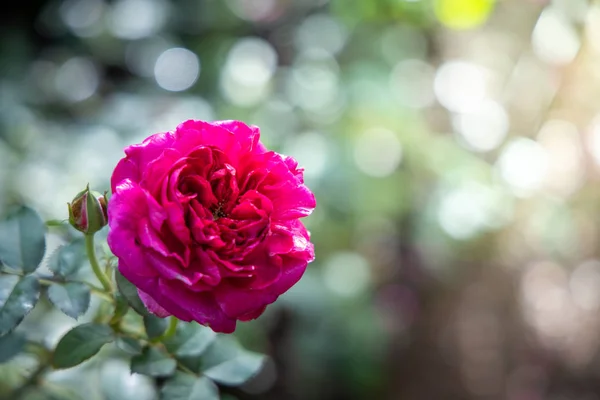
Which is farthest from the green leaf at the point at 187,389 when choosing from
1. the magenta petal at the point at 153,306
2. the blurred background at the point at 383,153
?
the blurred background at the point at 383,153

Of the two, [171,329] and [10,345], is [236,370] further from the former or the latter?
[10,345]

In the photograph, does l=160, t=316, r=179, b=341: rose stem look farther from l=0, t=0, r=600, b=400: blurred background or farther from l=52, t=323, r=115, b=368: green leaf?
l=0, t=0, r=600, b=400: blurred background

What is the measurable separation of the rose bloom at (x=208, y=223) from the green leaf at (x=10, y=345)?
20 cm

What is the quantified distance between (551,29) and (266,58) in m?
0.66

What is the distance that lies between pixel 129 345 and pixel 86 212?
0.13m

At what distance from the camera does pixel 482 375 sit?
1.49m

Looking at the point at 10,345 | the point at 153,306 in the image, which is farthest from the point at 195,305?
the point at 10,345

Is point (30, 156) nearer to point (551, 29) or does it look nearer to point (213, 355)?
point (213, 355)

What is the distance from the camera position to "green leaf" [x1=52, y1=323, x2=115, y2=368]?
21.0 inches

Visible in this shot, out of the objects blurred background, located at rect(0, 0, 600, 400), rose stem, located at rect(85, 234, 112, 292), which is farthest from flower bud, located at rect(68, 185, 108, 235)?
blurred background, located at rect(0, 0, 600, 400)

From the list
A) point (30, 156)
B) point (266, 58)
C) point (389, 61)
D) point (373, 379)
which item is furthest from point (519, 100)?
point (30, 156)

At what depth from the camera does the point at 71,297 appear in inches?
21.6

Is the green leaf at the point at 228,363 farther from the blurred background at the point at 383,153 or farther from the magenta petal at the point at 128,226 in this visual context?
the blurred background at the point at 383,153

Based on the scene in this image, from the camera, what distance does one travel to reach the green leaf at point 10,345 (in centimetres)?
58
